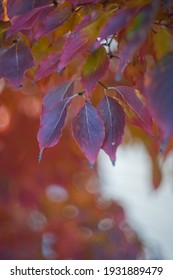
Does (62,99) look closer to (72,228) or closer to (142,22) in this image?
(142,22)

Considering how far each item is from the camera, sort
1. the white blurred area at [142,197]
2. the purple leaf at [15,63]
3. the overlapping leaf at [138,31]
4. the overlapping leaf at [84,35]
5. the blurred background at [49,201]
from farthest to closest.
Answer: the white blurred area at [142,197] → the blurred background at [49,201] → the purple leaf at [15,63] → the overlapping leaf at [84,35] → the overlapping leaf at [138,31]

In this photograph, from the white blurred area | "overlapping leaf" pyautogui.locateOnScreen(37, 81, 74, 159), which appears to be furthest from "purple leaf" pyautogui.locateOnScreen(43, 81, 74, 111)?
the white blurred area

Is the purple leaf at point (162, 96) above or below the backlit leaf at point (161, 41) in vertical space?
below

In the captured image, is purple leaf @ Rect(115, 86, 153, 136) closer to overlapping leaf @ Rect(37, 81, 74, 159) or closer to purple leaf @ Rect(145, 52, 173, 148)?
overlapping leaf @ Rect(37, 81, 74, 159)

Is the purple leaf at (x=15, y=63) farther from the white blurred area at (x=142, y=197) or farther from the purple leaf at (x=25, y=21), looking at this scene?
the white blurred area at (x=142, y=197)

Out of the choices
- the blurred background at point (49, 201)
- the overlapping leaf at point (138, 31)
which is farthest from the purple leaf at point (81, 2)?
the blurred background at point (49, 201)

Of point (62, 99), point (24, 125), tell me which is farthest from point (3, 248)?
point (62, 99)

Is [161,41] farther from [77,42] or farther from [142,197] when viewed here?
[142,197]
